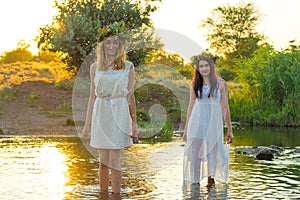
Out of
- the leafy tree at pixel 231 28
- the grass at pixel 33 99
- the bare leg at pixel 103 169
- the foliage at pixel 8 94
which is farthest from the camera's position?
the leafy tree at pixel 231 28

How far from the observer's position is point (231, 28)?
236ft

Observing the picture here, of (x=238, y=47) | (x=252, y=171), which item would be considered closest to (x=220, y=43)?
(x=238, y=47)

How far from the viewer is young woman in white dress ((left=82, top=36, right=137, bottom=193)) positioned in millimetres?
8562

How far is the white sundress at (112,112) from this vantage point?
8.55 m

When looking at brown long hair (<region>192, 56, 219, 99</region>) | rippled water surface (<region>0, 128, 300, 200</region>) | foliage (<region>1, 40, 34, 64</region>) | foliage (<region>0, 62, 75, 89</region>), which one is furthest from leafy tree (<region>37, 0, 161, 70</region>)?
foliage (<region>1, 40, 34, 64</region>)

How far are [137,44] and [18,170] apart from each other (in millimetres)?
12068

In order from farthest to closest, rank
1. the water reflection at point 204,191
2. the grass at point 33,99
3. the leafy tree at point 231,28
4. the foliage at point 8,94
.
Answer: the leafy tree at point 231,28 → the foliage at point 8,94 → the grass at point 33,99 → the water reflection at point 204,191

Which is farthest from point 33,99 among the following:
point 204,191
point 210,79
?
point 204,191

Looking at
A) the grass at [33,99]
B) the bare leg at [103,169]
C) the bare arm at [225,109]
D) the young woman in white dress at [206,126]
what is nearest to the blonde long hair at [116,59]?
the bare leg at [103,169]

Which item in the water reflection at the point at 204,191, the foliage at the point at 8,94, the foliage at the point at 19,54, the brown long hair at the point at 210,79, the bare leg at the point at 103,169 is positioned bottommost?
the water reflection at the point at 204,191

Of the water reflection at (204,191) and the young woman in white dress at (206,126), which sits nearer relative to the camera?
the water reflection at (204,191)

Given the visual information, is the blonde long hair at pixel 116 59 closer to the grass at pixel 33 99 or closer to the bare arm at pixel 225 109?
the bare arm at pixel 225 109

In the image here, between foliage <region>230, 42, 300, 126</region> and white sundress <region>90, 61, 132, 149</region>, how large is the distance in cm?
1572

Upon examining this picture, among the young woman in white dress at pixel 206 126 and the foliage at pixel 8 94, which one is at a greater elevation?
the foliage at pixel 8 94
